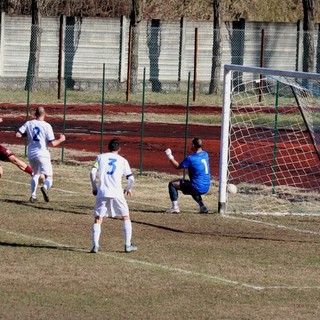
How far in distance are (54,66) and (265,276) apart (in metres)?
35.4

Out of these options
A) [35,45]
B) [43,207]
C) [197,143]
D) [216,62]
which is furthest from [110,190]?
[216,62]

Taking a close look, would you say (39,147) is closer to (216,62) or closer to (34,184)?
(34,184)

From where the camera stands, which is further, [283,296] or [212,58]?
[212,58]

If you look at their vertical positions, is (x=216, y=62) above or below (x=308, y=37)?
below

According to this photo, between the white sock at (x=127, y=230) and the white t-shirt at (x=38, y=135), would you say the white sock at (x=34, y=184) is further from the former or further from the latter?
the white sock at (x=127, y=230)

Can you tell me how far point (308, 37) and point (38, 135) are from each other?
2922 cm

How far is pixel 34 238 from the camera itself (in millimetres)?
17625

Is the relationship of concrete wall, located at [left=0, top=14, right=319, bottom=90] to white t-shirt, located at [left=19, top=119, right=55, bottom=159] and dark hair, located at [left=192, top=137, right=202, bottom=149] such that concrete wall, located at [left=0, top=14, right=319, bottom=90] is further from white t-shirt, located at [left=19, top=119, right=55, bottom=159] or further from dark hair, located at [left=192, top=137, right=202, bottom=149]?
dark hair, located at [left=192, top=137, right=202, bottom=149]

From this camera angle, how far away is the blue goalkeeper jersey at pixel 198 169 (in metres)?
20.2

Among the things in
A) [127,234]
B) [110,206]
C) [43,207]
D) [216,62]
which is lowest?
[43,207]

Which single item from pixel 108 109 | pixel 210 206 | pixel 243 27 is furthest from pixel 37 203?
pixel 243 27

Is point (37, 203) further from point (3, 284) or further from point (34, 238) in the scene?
point (3, 284)

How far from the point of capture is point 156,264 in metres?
15.8

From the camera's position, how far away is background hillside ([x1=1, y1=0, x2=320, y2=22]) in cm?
5903
